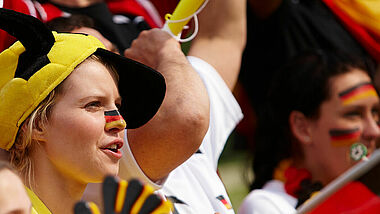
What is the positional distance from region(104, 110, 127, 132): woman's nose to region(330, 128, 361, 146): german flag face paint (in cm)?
132

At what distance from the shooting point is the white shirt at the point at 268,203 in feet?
8.54

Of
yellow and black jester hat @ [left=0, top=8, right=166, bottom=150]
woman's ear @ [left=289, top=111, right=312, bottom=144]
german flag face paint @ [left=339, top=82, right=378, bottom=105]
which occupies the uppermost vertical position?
yellow and black jester hat @ [left=0, top=8, right=166, bottom=150]

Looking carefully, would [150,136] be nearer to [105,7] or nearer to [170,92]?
[170,92]

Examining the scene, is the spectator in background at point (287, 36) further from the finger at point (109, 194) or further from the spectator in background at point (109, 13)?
the finger at point (109, 194)

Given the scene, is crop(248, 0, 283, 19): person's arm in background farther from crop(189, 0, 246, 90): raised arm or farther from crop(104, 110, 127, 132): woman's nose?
crop(104, 110, 127, 132): woman's nose

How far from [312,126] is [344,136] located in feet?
0.46

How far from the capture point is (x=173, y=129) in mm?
1901

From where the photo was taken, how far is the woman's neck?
66.7 inches

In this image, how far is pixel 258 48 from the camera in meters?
3.37

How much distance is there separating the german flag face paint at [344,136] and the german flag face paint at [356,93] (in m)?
0.12

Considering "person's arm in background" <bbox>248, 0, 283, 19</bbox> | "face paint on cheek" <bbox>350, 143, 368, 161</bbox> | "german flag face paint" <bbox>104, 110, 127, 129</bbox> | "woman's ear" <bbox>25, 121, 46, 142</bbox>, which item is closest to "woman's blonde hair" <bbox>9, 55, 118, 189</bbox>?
"woman's ear" <bbox>25, 121, 46, 142</bbox>

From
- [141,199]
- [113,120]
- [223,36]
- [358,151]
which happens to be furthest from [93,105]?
[358,151]

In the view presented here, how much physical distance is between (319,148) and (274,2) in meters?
0.75

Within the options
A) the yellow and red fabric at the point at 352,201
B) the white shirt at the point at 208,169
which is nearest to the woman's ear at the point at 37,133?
the white shirt at the point at 208,169
